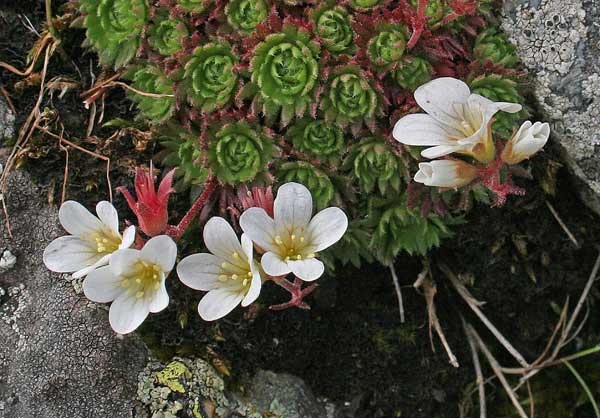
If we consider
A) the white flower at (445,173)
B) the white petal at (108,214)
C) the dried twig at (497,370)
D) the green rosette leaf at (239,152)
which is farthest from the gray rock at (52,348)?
the dried twig at (497,370)

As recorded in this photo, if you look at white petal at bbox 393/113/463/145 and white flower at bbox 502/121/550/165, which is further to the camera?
white petal at bbox 393/113/463/145

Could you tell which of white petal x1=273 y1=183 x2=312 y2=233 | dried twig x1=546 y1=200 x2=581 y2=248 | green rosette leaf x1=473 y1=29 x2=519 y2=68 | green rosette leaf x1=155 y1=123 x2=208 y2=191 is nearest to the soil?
dried twig x1=546 y1=200 x2=581 y2=248

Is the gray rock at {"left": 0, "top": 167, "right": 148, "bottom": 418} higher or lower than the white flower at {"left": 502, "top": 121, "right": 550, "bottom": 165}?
lower

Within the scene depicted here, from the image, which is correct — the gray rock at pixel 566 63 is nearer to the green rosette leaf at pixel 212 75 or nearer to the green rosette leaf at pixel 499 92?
the green rosette leaf at pixel 499 92

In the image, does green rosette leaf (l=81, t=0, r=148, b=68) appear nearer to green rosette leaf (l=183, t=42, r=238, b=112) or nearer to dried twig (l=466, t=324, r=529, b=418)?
green rosette leaf (l=183, t=42, r=238, b=112)

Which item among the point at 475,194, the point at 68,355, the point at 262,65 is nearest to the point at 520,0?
the point at 475,194

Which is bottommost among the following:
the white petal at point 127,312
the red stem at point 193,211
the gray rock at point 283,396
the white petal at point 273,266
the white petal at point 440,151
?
the gray rock at point 283,396

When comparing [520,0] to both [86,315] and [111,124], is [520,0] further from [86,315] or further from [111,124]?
[86,315]
